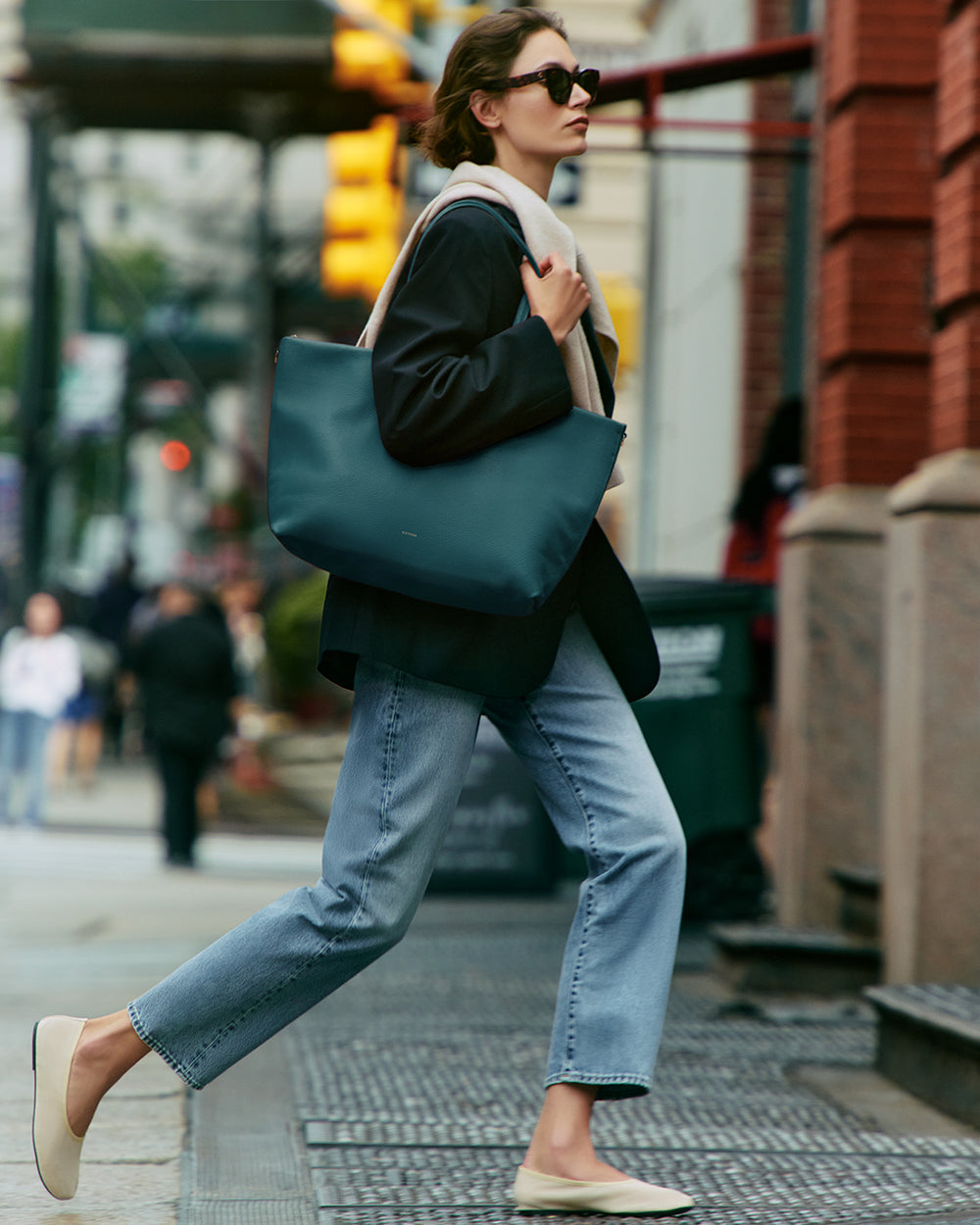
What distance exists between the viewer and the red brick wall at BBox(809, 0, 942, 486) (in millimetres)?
6906

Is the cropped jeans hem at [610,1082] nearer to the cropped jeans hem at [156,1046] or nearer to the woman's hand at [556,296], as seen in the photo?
the cropped jeans hem at [156,1046]

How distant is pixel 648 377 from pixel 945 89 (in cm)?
701

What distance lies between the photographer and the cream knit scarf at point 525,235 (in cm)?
327

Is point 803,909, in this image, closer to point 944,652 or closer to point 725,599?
point 725,599

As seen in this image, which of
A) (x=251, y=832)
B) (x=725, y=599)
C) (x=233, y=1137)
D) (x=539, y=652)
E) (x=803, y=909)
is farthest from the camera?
(x=251, y=832)

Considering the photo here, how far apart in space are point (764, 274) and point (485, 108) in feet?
28.7

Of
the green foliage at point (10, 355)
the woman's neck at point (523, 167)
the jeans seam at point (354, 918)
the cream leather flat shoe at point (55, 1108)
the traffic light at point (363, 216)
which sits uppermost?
the green foliage at point (10, 355)

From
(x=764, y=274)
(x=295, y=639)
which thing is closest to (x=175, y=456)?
(x=295, y=639)

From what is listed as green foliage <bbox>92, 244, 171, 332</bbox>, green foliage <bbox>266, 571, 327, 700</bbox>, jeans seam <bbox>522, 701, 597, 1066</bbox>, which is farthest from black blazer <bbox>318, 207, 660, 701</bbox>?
green foliage <bbox>92, 244, 171, 332</bbox>

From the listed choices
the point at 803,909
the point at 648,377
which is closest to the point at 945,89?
the point at 803,909

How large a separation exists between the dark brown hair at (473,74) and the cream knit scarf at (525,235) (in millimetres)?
105

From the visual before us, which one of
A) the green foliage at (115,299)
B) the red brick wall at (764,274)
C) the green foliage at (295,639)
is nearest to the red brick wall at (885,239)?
the red brick wall at (764,274)

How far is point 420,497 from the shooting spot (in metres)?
3.12

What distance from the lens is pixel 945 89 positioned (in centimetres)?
583
